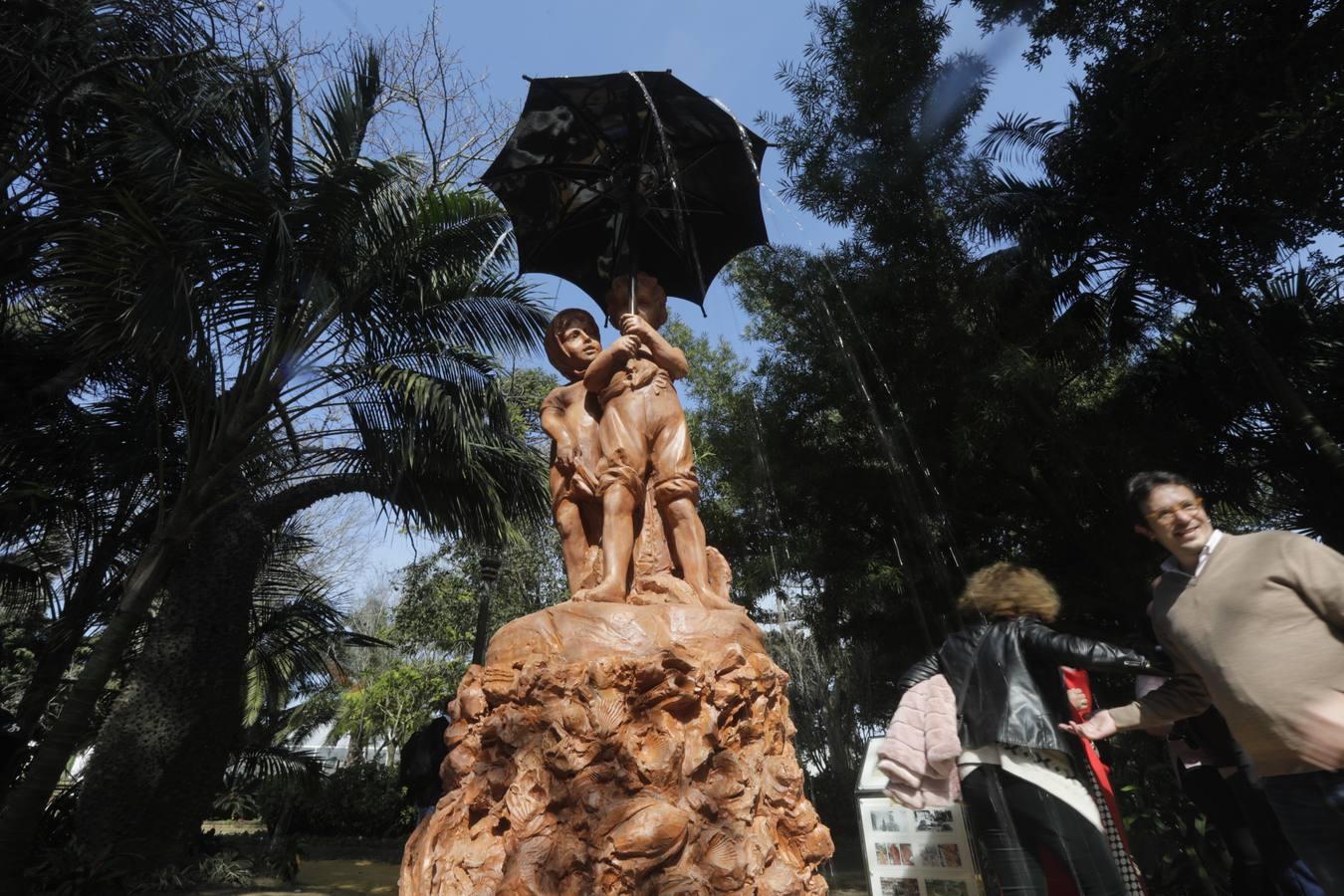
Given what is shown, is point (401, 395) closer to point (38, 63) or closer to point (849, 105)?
point (38, 63)

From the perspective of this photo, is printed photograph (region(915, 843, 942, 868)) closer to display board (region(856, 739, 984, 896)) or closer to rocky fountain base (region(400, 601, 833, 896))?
display board (region(856, 739, 984, 896))

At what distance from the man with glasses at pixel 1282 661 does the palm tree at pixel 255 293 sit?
5.92 meters

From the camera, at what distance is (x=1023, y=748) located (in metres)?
2.62

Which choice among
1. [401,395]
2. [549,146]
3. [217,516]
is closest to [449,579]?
[217,516]

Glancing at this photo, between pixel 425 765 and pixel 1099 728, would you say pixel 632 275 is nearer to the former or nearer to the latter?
pixel 1099 728

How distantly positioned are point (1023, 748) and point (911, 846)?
46.8 inches

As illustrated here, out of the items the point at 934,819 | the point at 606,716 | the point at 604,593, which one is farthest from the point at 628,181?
the point at 934,819

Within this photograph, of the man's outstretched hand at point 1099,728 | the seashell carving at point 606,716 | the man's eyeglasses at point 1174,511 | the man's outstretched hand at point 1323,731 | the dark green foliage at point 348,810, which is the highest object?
the dark green foliage at point 348,810

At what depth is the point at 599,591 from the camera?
3.40 m

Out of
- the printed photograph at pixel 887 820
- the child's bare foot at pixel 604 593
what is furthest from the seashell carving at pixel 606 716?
the printed photograph at pixel 887 820

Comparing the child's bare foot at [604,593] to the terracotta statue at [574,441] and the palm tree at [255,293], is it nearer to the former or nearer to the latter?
the terracotta statue at [574,441]

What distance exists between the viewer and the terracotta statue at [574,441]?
151 inches

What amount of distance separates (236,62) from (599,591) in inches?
242

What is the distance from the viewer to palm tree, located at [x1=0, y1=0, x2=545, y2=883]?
5629mm
